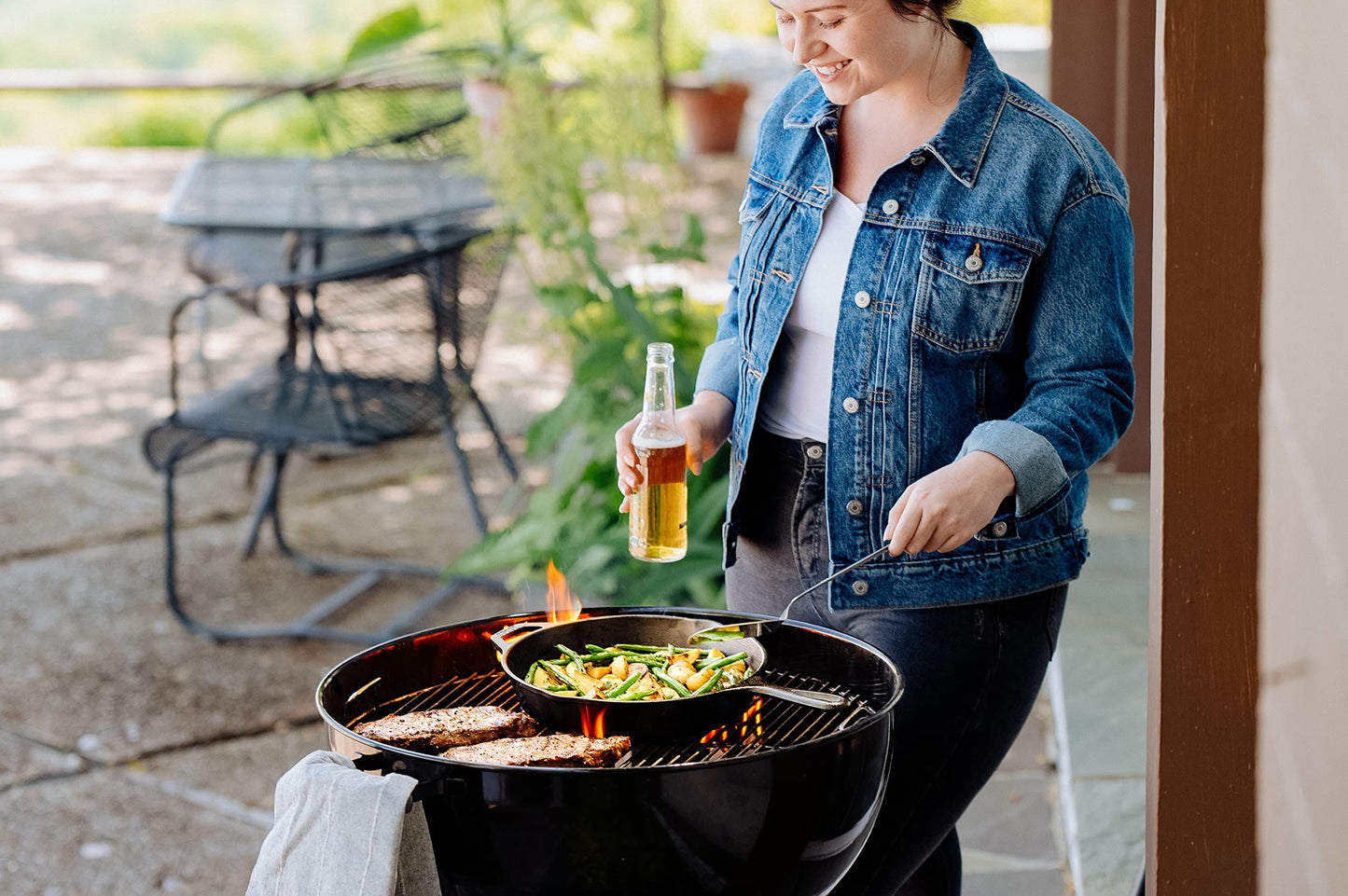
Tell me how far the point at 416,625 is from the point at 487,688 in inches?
101

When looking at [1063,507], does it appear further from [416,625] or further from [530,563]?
[416,625]

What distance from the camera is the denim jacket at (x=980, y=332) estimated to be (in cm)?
168

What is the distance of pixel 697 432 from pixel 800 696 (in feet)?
1.60

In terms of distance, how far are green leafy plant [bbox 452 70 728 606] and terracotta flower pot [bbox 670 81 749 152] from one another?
677 centimetres

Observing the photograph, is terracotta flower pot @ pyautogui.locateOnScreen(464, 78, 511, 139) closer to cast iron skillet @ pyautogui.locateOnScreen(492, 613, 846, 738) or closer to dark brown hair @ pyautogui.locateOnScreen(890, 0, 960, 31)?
dark brown hair @ pyautogui.locateOnScreen(890, 0, 960, 31)

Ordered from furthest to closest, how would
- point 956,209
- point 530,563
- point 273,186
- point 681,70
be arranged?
point 681,70
point 273,186
point 530,563
point 956,209

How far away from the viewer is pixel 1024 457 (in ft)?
5.32

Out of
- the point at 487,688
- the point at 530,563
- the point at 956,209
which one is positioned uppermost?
the point at 956,209

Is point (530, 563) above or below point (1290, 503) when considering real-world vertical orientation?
below

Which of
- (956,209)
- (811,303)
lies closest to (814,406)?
(811,303)

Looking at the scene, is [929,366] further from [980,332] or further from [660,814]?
[660,814]

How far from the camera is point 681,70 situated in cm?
1138

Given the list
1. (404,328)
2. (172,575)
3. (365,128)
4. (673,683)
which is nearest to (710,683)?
(673,683)

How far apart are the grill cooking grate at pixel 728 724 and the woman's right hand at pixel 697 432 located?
0.95ft
